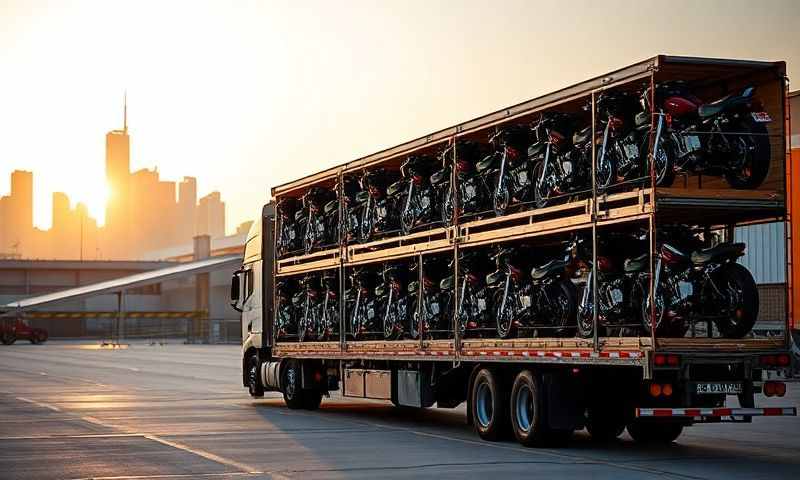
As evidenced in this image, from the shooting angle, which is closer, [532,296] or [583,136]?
[583,136]

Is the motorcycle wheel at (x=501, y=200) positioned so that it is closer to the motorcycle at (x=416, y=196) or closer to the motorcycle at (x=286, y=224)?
the motorcycle at (x=416, y=196)

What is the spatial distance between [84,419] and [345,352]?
4278 mm

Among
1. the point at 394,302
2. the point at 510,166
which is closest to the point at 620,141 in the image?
the point at 510,166

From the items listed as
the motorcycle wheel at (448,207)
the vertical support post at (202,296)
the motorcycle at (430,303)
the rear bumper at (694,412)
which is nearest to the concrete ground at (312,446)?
the rear bumper at (694,412)

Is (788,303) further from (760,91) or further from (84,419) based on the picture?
(84,419)

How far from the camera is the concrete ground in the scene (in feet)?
45.8

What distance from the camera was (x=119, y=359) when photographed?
53.7 m

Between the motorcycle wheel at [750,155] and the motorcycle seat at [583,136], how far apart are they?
1786 mm

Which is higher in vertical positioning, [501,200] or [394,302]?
[501,200]

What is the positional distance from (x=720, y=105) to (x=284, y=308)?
12.2 meters

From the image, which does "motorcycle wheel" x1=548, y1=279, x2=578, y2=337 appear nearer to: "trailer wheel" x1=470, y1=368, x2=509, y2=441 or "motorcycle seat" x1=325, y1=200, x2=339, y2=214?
"trailer wheel" x1=470, y1=368, x2=509, y2=441

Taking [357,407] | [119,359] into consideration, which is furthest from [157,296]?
[357,407]

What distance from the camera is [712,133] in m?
14.7

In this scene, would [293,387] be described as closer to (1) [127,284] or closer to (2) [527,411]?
(2) [527,411]
